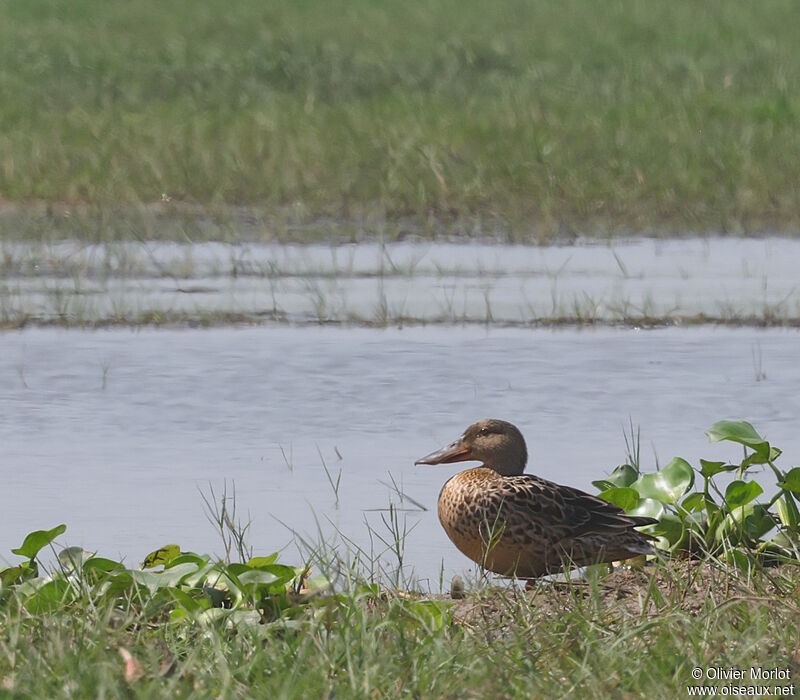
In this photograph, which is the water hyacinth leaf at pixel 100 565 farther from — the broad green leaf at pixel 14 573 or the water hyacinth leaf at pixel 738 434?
the water hyacinth leaf at pixel 738 434

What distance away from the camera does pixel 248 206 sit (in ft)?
47.5

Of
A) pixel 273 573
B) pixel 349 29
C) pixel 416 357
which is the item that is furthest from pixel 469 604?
pixel 349 29

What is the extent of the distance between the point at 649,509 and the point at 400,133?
10.7 m

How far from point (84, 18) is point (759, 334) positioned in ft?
72.3

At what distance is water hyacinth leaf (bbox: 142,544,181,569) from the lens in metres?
5.62

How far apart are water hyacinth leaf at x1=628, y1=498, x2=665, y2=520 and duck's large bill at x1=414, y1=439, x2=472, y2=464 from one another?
1.84 feet

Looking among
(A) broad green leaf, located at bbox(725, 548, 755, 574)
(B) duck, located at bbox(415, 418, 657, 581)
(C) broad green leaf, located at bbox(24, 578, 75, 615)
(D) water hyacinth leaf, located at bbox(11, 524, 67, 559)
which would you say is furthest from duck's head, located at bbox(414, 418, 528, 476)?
(C) broad green leaf, located at bbox(24, 578, 75, 615)

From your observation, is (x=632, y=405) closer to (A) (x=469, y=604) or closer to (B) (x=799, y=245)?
(A) (x=469, y=604)

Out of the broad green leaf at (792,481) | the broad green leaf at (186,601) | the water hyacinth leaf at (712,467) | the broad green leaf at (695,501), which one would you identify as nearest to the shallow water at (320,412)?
the broad green leaf at (695,501)

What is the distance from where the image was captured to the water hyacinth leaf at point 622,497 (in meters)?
5.98

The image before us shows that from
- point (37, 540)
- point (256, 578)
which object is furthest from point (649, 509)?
point (37, 540)

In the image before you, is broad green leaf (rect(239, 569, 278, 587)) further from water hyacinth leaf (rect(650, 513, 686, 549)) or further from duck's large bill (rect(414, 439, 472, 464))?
water hyacinth leaf (rect(650, 513, 686, 549))

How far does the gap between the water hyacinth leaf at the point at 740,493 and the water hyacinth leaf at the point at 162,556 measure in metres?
1.61

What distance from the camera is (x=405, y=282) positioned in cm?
1138
